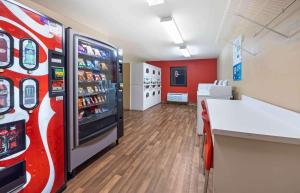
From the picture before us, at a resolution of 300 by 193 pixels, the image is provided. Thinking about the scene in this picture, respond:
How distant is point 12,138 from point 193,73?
27.3 ft

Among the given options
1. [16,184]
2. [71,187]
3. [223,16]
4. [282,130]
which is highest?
[223,16]

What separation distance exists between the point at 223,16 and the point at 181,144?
2.54 meters

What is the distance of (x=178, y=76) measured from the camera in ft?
29.4

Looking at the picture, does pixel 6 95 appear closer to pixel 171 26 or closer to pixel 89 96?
pixel 89 96

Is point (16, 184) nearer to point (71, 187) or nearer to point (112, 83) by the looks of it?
point (71, 187)

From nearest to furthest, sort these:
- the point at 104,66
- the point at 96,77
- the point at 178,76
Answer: the point at 96,77 < the point at 104,66 < the point at 178,76

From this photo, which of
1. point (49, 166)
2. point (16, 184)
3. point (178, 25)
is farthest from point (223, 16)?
point (16, 184)

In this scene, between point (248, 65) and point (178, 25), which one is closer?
point (248, 65)

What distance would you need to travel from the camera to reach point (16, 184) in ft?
4.24

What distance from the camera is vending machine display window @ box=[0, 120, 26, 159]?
120 centimetres

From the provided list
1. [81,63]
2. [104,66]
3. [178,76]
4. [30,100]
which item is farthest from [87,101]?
[178,76]

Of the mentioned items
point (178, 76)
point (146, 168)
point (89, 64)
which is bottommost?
point (146, 168)

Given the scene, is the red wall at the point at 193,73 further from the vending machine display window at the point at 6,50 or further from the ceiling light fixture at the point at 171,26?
the vending machine display window at the point at 6,50

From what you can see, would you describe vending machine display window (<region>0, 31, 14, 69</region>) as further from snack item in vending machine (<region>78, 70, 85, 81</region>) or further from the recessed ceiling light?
the recessed ceiling light
